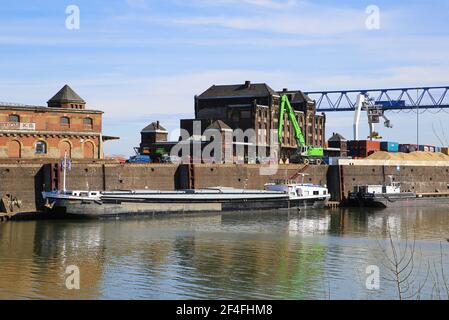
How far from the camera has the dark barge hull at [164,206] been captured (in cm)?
6425

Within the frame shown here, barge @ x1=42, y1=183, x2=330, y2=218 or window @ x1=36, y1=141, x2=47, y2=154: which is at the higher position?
window @ x1=36, y1=141, x2=47, y2=154

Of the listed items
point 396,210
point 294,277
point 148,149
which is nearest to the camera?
point 294,277

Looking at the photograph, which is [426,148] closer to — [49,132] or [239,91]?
[239,91]

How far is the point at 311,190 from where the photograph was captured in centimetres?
8381

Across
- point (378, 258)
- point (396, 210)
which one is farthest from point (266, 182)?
point (378, 258)

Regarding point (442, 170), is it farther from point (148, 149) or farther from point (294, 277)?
point (294, 277)

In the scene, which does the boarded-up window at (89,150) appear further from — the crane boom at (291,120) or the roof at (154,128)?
the crane boom at (291,120)

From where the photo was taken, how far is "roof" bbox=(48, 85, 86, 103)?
83.9 m

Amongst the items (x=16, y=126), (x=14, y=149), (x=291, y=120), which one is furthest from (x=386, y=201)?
(x=16, y=126)

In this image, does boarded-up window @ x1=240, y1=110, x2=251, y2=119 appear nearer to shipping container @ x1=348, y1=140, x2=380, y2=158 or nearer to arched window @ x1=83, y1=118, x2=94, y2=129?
shipping container @ x1=348, y1=140, x2=380, y2=158

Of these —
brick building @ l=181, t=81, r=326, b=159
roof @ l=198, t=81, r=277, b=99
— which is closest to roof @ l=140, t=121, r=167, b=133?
brick building @ l=181, t=81, r=326, b=159

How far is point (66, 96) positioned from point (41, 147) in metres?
10.3

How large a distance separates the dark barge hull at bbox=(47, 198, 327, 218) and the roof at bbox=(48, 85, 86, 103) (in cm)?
2215

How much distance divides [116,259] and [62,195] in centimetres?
2454
